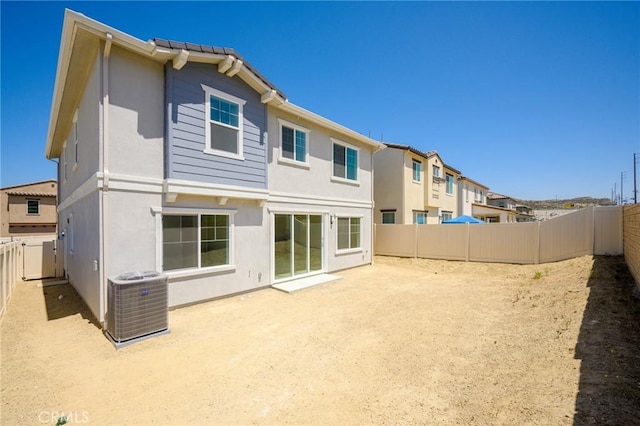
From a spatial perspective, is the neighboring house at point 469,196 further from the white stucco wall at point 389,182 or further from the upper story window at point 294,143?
the upper story window at point 294,143

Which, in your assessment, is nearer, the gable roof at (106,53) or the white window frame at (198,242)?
the gable roof at (106,53)

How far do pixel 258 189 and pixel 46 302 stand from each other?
6.81 m

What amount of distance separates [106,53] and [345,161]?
894 centimetres

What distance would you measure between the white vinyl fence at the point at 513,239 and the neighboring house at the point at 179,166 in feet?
A: 23.3

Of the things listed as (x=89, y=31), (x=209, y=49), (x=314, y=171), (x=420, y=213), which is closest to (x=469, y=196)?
(x=420, y=213)

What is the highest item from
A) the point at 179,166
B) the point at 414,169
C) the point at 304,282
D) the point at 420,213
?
the point at 414,169

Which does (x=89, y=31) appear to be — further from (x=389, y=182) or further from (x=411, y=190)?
(x=411, y=190)

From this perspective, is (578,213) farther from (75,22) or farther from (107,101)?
(75,22)

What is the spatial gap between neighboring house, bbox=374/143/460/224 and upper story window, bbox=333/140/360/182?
556 centimetres

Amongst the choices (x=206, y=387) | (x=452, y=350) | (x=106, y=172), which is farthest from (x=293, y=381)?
(x=106, y=172)

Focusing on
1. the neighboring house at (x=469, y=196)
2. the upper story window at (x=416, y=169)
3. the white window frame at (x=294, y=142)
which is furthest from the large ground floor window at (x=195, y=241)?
the neighboring house at (x=469, y=196)

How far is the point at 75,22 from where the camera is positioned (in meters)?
5.70

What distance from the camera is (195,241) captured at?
741 cm

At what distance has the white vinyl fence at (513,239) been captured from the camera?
1003 centimetres
